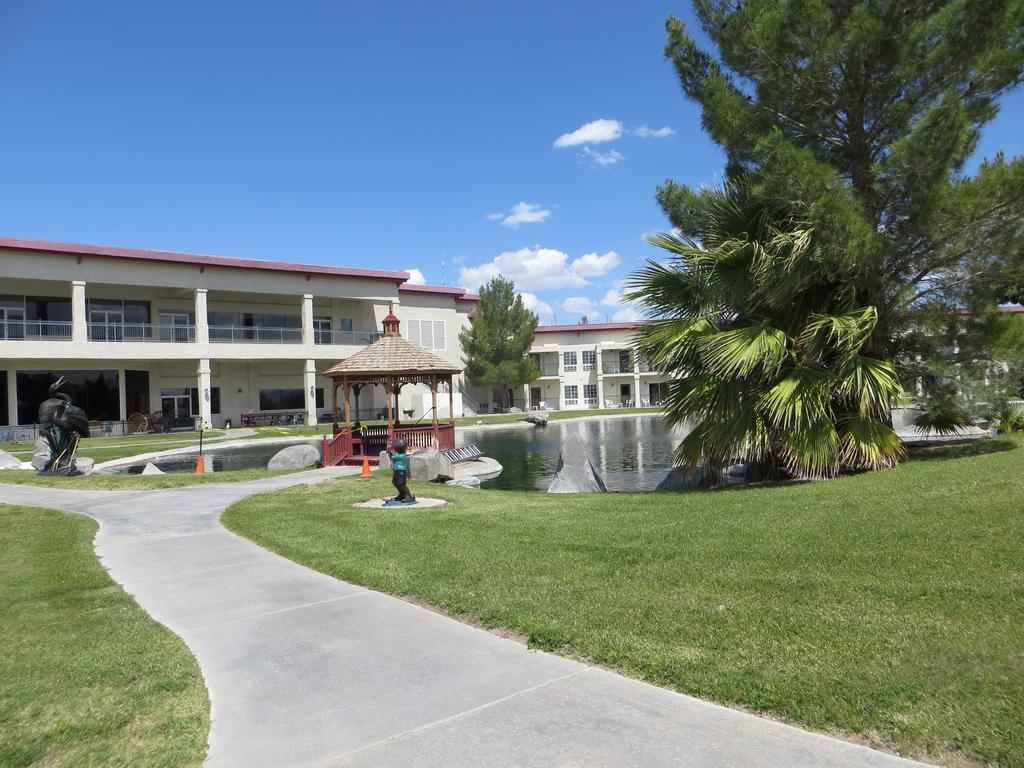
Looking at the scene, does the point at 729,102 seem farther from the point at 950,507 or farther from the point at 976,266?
the point at 950,507

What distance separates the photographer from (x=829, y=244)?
10688 mm

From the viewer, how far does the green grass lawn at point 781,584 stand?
3.76 m

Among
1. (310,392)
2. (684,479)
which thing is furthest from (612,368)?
(684,479)

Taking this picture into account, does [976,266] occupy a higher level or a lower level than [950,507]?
higher

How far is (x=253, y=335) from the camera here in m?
45.7

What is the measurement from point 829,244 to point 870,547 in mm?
5649

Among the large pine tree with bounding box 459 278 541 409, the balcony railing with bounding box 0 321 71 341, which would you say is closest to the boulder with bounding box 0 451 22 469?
the balcony railing with bounding box 0 321 71 341

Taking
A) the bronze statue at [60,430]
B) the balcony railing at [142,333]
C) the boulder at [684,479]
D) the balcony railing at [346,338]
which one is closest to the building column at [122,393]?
the balcony railing at [142,333]

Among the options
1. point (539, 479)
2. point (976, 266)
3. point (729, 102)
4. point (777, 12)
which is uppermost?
point (777, 12)

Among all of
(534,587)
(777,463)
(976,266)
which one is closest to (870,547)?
(534,587)

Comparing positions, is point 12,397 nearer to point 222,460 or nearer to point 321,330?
point 321,330

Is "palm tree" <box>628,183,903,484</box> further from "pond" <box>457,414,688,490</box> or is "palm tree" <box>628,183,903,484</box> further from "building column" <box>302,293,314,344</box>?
"building column" <box>302,293,314,344</box>

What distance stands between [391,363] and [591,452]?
8.55 metres

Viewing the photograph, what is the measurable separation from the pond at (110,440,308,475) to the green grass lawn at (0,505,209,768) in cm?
1557
